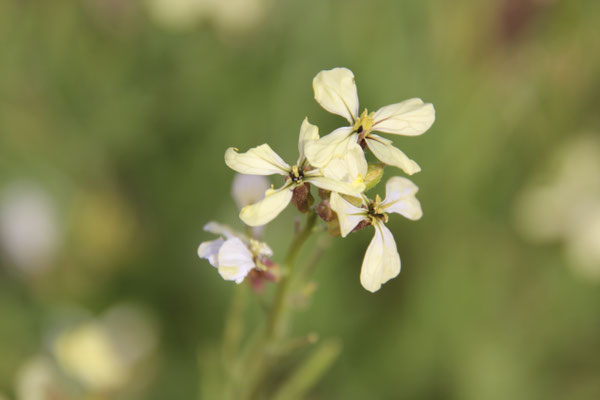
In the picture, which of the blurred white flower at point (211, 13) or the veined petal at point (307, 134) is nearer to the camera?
the veined petal at point (307, 134)

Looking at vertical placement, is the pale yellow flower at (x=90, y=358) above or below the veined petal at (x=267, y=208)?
above

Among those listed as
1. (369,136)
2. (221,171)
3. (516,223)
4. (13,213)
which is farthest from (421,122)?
(13,213)

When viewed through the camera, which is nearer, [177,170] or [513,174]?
[177,170]

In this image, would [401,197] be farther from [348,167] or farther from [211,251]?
[211,251]

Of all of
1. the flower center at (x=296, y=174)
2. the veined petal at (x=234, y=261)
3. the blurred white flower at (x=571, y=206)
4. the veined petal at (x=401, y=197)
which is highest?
the blurred white flower at (x=571, y=206)

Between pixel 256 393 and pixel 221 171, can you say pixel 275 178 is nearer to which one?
pixel 221 171

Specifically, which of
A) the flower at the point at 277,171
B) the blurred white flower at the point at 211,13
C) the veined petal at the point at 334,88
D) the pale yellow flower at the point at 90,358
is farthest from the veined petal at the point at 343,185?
the blurred white flower at the point at 211,13

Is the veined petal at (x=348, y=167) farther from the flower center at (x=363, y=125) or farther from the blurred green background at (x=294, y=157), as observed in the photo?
the blurred green background at (x=294, y=157)

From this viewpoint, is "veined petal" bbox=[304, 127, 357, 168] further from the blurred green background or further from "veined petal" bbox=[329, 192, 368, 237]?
the blurred green background
